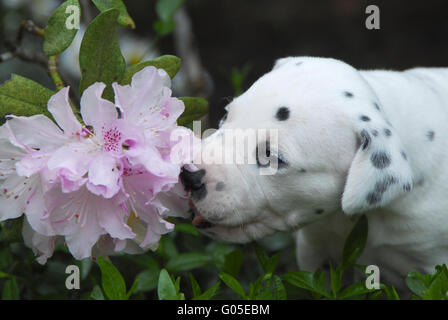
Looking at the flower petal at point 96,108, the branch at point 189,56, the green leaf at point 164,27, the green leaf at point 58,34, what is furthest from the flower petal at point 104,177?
the branch at point 189,56

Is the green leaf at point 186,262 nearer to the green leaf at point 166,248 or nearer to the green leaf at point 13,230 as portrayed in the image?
the green leaf at point 166,248

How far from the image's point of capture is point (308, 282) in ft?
6.15

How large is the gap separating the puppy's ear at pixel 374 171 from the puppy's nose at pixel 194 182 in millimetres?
427

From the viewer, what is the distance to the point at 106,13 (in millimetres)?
1720

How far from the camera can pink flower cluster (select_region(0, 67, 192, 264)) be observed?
61.1 inches

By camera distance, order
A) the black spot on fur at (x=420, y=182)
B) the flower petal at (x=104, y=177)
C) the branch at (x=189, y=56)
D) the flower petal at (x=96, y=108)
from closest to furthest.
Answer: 1. the flower petal at (x=104, y=177)
2. the flower petal at (x=96, y=108)
3. the black spot on fur at (x=420, y=182)
4. the branch at (x=189, y=56)

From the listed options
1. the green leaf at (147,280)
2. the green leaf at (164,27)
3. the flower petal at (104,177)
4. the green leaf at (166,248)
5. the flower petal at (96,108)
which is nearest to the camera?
the flower petal at (104,177)

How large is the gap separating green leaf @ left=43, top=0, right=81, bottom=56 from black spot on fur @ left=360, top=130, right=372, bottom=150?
2.97 ft

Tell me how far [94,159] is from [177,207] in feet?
1.17

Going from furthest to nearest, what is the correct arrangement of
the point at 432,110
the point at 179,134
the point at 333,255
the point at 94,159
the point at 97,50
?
the point at 333,255 < the point at 432,110 < the point at 97,50 < the point at 179,134 < the point at 94,159

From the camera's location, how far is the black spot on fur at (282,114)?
72.0 inches

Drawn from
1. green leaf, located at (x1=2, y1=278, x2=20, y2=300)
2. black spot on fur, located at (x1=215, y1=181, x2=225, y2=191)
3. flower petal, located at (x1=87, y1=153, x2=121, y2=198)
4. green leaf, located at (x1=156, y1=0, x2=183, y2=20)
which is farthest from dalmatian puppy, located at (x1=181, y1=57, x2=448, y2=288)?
green leaf, located at (x1=156, y1=0, x2=183, y2=20)
